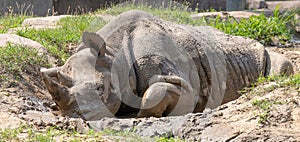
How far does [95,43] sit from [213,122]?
67.7 inches

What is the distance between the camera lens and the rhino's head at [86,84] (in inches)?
237

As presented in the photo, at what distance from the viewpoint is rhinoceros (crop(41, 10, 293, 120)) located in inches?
244

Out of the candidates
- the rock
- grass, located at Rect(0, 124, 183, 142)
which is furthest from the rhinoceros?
grass, located at Rect(0, 124, 183, 142)

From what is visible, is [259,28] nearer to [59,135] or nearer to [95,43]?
[95,43]

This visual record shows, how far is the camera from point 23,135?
505 cm

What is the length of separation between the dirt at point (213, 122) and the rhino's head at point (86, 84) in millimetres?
217

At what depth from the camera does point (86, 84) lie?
6195 millimetres

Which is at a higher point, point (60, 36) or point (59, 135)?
point (60, 36)

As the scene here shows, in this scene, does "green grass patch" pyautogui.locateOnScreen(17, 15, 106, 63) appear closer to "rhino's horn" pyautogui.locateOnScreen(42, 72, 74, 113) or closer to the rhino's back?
the rhino's back

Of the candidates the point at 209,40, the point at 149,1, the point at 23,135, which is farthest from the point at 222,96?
the point at 149,1

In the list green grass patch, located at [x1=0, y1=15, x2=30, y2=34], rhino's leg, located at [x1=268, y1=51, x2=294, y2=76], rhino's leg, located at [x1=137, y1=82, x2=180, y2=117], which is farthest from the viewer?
green grass patch, located at [x1=0, y1=15, x2=30, y2=34]

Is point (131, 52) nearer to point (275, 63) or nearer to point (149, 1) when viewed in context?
point (275, 63)

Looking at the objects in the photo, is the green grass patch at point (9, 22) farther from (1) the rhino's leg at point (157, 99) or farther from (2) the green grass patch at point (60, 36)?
(1) the rhino's leg at point (157, 99)

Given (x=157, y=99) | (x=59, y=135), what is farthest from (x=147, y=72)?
(x=59, y=135)
